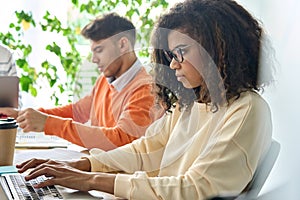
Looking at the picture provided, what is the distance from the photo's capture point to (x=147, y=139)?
5.75 ft

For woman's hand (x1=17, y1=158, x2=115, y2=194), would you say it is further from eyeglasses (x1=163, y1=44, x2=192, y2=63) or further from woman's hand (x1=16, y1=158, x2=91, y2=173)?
eyeglasses (x1=163, y1=44, x2=192, y2=63)

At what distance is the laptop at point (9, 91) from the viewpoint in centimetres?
218

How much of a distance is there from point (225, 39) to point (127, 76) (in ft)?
2.59

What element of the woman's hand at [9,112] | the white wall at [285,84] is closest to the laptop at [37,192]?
the white wall at [285,84]

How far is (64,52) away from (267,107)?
189 centimetres

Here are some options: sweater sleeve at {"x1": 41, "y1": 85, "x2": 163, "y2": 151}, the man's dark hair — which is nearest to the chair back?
sweater sleeve at {"x1": 41, "y1": 85, "x2": 163, "y2": 151}

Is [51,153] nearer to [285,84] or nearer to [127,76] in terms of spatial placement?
[127,76]

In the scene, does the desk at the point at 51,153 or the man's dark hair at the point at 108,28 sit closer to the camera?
the desk at the point at 51,153

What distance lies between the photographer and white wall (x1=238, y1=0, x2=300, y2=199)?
1.42 meters

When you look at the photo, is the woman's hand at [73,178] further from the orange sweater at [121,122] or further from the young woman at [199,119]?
the orange sweater at [121,122]

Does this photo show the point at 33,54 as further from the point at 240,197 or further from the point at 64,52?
the point at 240,197

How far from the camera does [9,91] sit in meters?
2.21

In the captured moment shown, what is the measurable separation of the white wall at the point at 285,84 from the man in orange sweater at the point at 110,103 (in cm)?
42

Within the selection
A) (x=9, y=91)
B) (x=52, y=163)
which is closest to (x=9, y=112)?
(x=9, y=91)
